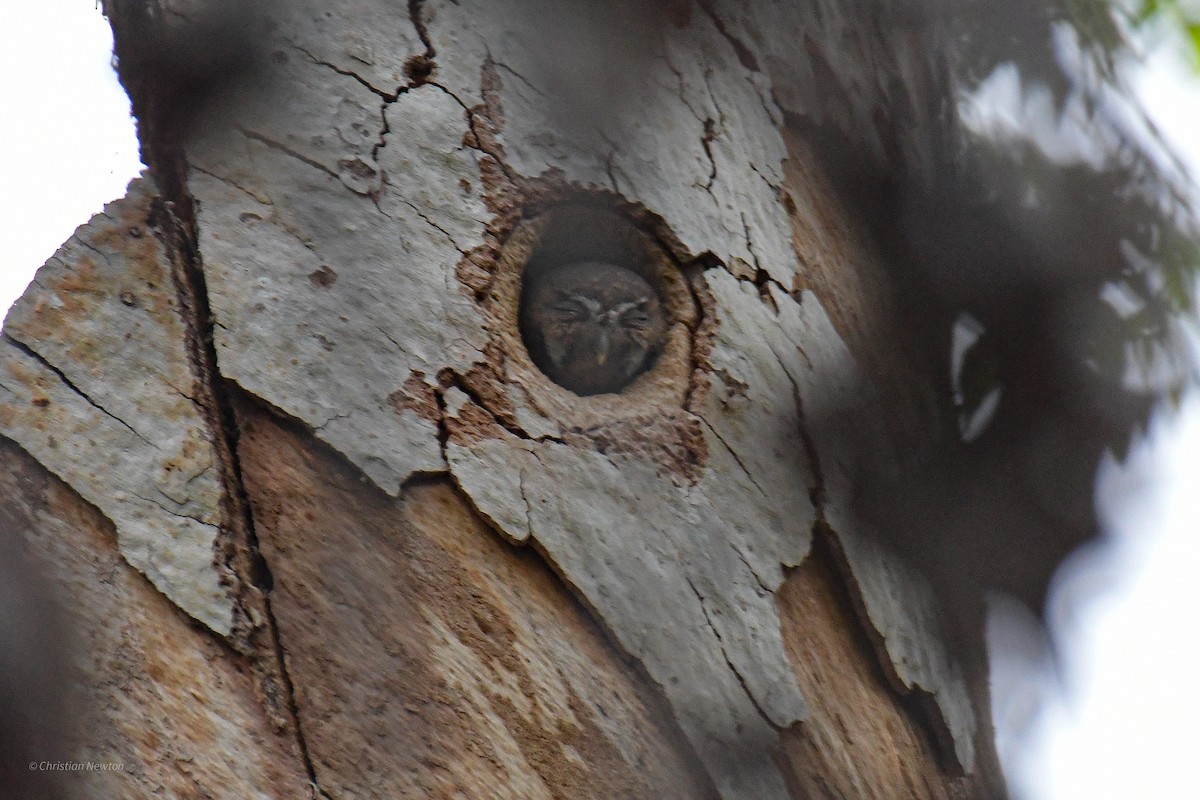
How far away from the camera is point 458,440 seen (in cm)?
137

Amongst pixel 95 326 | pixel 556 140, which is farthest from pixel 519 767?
pixel 556 140

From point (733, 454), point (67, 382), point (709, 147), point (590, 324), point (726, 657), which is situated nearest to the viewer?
point (67, 382)

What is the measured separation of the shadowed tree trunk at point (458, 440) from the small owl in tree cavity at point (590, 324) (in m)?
0.04

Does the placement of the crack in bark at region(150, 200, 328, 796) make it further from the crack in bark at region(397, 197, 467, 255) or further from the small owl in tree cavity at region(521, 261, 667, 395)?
the small owl in tree cavity at region(521, 261, 667, 395)

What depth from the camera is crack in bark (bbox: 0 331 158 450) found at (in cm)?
130

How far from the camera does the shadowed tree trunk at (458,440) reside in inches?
49.1

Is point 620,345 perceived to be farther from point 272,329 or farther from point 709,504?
point 272,329

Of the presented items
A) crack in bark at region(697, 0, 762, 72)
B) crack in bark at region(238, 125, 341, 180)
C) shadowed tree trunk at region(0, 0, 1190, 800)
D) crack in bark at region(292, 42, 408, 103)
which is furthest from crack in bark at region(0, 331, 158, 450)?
crack in bark at region(697, 0, 762, 72)

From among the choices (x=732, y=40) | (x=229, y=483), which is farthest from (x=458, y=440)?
(x=732, y=40)

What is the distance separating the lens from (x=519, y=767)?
1268 mm

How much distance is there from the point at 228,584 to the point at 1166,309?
1.61m

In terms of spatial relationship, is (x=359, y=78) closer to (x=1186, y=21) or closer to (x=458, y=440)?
(x=458, y=440)

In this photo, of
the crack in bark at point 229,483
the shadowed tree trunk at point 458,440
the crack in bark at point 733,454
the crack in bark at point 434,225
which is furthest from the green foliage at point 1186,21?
the crack in bark at point 229,483

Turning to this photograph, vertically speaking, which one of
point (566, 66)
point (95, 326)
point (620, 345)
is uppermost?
point (566, 66)
